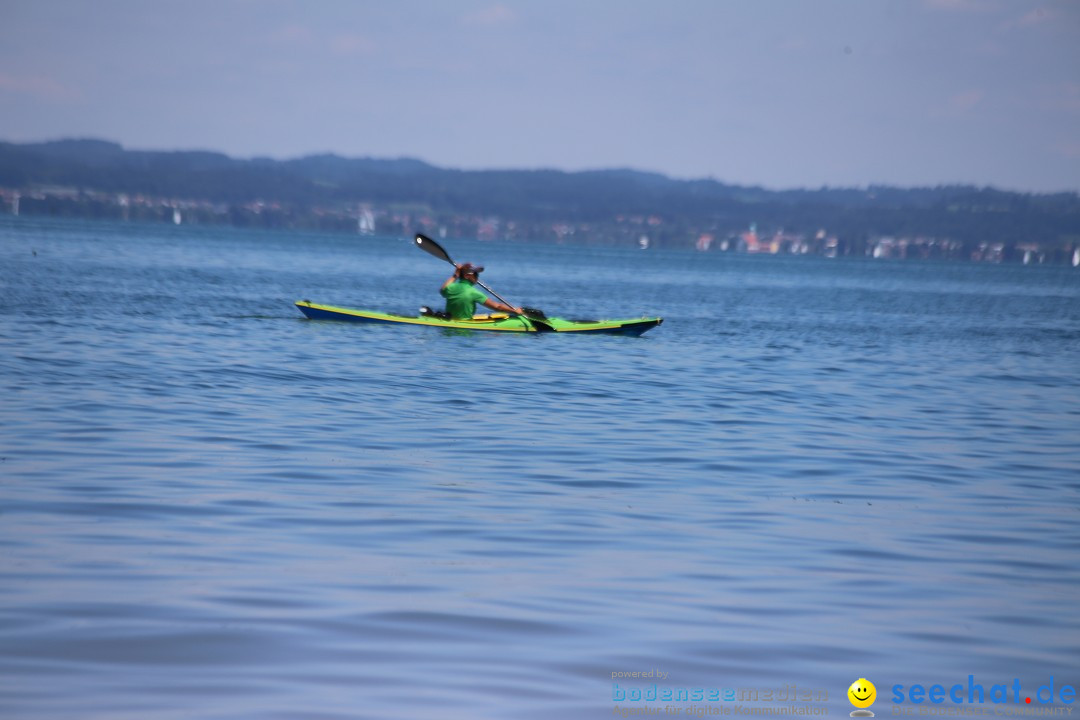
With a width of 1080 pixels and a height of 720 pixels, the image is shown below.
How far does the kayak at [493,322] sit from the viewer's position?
25.5 metres

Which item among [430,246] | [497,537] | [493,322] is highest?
[430,246]

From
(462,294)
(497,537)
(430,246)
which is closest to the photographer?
(497,537)

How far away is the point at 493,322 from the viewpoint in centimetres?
2572

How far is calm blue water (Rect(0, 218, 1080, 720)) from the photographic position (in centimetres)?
570

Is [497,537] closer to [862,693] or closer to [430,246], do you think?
[862,693]

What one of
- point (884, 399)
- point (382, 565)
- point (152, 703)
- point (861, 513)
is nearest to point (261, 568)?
point (382, 565)

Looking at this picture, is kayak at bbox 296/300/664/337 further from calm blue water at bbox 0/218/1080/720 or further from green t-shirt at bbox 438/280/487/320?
calm blue water at bbox 0/218/1080/720

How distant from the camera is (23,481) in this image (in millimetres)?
9500

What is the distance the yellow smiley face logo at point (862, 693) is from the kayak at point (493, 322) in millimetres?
19717

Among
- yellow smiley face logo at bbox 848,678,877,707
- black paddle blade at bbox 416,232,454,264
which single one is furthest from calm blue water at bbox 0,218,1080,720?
black paddle blade at bbox 416,232,454,264

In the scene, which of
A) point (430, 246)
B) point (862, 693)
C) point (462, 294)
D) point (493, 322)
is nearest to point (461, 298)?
point (462, 294)

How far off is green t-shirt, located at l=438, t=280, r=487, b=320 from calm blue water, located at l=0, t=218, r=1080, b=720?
14.4 ft

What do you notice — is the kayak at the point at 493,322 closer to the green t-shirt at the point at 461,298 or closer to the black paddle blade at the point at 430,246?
the green t-shirt at the point at 461,298

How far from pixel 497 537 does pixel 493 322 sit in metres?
17.5
